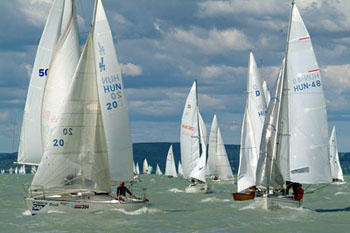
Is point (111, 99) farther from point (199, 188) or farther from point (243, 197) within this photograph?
point (199, 188)

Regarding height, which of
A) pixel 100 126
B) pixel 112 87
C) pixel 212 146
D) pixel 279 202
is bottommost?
pixel 279 202

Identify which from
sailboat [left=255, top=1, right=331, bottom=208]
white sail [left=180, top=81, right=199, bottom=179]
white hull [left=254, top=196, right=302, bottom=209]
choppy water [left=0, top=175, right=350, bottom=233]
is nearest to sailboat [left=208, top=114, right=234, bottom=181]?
white sail [left=180, top=81, right=199, bottom=179]

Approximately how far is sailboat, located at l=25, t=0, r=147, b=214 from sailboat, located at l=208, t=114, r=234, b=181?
44.4m

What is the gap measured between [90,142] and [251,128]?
1628 cm

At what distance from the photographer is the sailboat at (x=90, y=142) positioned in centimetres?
3319

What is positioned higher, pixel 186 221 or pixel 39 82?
pixel 39 82

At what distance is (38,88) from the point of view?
3972 centimetres

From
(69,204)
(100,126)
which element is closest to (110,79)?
(100,126)

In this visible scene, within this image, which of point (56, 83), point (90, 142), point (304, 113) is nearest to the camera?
point (90, 142)

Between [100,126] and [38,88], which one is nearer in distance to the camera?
[100,126]

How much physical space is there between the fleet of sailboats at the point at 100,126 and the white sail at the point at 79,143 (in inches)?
1.8

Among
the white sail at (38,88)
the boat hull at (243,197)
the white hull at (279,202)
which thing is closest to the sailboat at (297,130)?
the white hull at (279,202)

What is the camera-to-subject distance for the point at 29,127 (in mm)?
39781

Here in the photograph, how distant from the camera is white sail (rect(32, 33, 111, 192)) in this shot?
3322 cm
